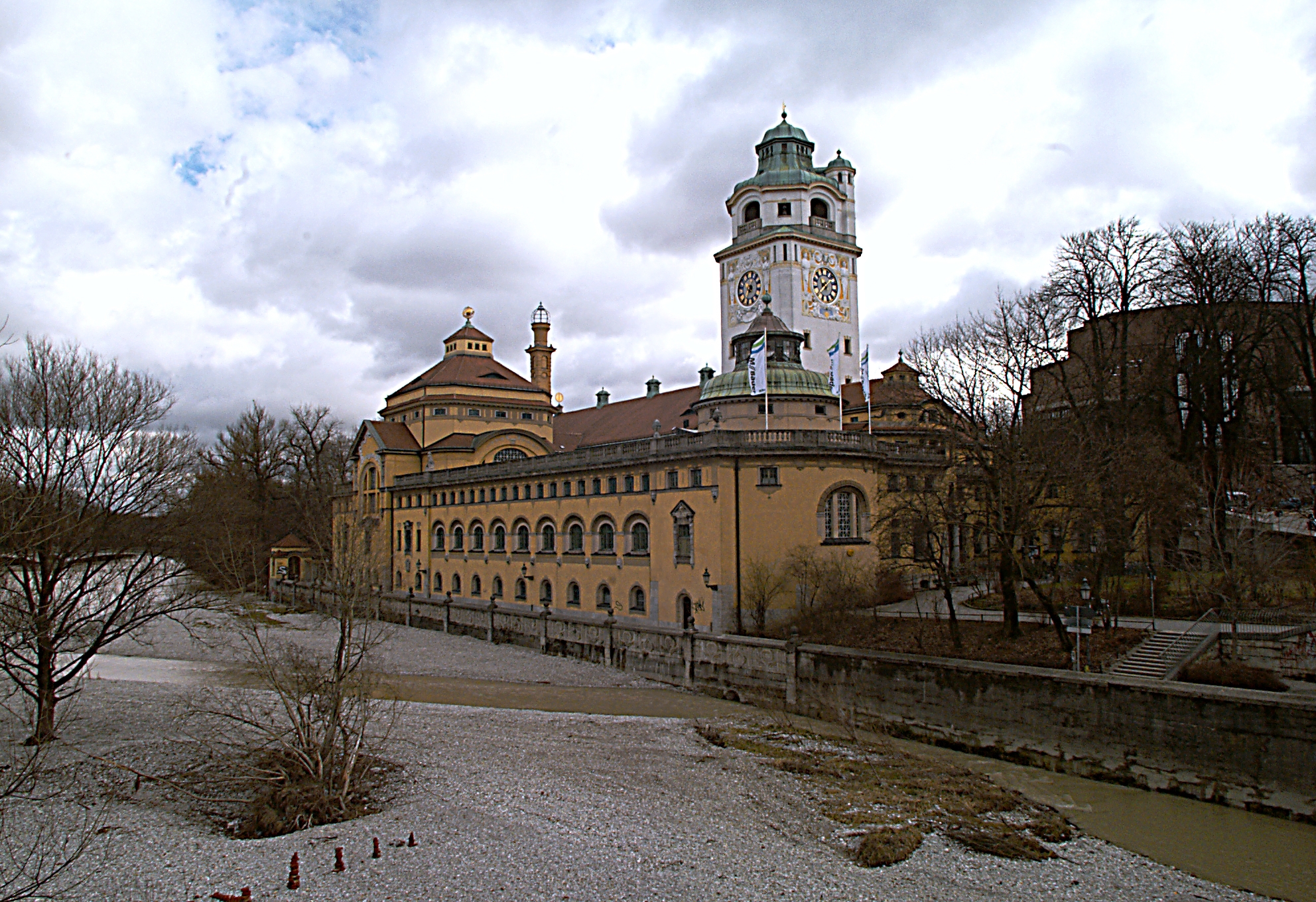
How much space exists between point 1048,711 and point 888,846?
6.97m

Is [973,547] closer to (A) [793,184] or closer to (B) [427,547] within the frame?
(A) [793,184]

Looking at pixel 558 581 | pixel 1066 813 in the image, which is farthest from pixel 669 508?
pixel 1066 813

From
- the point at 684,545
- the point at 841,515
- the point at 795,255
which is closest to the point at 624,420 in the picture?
the point at 795,255

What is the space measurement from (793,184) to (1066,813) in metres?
43.2

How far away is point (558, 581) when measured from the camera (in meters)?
40.5

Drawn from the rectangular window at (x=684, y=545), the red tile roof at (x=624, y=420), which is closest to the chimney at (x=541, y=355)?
the red tile roof at (x=624, y=420)

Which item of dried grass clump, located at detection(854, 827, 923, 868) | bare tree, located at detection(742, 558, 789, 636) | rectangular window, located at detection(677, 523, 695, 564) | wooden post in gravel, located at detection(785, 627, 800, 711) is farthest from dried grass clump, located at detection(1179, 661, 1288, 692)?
rectangular window, located at detection(677, 523, 695, 564)

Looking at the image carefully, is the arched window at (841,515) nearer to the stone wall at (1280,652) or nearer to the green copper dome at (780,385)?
the green copper dome at (780,385)

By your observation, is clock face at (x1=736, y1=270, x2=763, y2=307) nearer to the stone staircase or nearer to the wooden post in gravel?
the wooden post in gravel

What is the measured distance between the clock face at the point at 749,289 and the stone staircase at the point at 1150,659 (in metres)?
34.2

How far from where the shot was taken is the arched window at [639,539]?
116ft

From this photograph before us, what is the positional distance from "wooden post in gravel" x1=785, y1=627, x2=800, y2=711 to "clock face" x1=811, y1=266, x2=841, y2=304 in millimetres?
32536

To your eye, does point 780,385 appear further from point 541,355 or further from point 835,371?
point 541,355

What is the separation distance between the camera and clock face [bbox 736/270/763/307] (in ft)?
175
